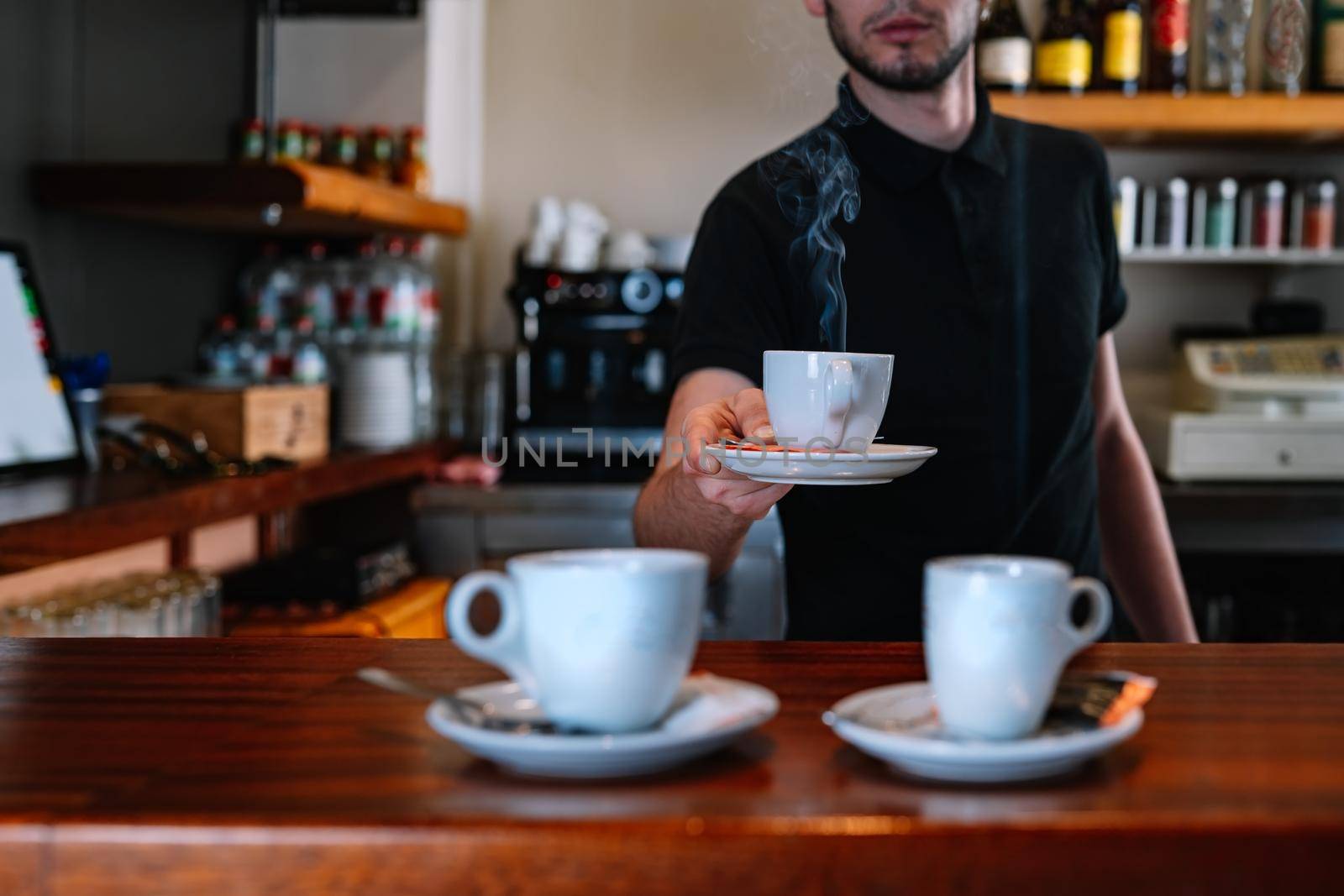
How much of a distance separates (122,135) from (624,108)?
1.10 m

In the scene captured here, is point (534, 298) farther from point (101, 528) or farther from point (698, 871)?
point (698, 871)

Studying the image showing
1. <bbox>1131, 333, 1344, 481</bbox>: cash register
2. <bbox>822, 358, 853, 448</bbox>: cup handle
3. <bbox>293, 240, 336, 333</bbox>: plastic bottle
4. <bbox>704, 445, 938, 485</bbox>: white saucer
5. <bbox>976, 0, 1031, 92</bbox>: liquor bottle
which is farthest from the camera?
<bbox>293, 240, 336, 333</bbox>: plastic bottle

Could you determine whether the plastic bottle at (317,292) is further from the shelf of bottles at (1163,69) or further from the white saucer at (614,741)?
the white saucer at (614,741)

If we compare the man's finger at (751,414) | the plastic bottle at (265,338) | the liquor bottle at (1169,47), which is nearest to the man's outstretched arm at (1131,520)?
the man's finger at (751,414)

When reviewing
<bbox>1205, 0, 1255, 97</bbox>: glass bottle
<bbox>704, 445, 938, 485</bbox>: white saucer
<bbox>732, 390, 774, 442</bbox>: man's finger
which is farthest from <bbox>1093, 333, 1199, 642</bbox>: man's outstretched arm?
<bbox>1205, 0, 1255, 97</bbox>: glass bottle

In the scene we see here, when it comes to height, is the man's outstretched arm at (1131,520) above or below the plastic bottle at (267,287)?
below

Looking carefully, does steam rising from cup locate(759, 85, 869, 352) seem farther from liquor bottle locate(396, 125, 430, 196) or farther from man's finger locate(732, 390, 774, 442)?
liquor bottle locate(396, 125, 430, 196)

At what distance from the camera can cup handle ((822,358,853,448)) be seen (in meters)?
0.95

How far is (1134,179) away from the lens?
10.2 ft

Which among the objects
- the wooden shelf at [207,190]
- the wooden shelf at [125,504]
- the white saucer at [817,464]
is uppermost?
the wooden shelf at [207,190]

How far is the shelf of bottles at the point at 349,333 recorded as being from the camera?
8.98 ft

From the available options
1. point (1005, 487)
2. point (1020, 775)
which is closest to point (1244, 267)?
point (1005, 487)

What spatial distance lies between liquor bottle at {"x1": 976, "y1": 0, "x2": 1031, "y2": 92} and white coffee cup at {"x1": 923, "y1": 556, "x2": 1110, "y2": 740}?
228cm

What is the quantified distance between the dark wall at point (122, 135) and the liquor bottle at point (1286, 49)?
2.18m
